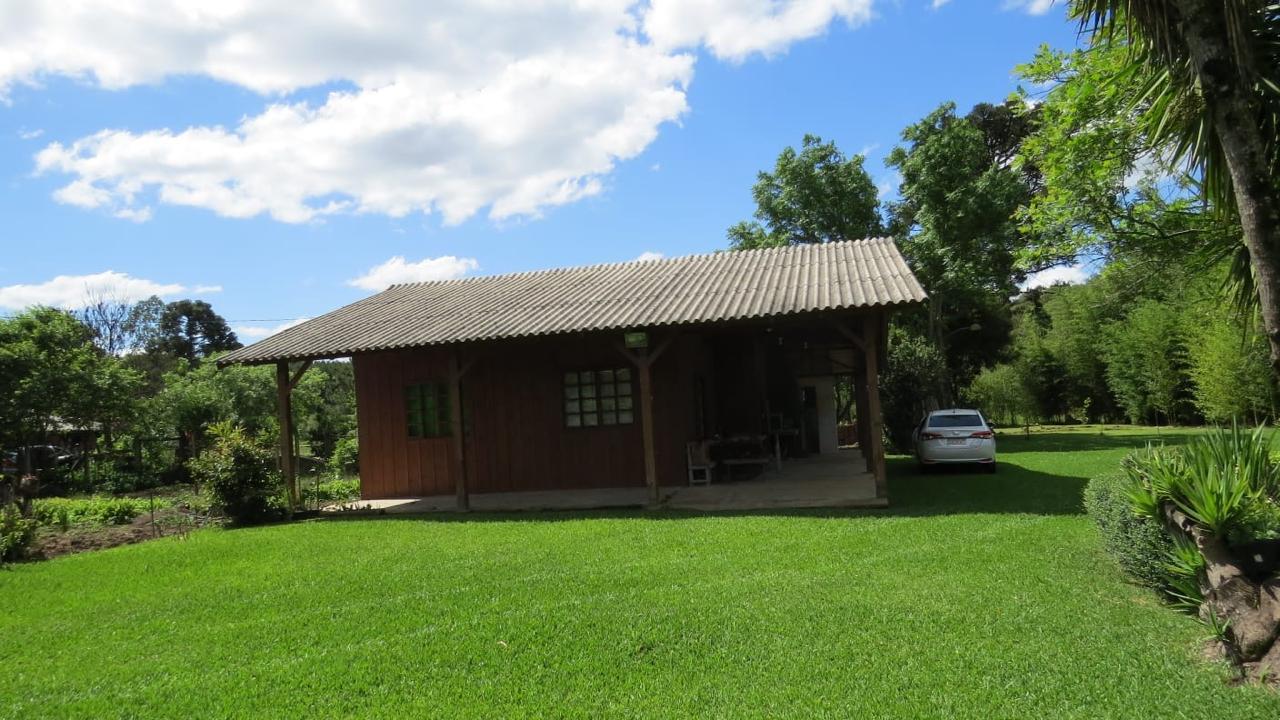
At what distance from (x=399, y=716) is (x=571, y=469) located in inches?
391

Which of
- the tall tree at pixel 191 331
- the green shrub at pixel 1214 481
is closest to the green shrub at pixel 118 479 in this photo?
the green shrub at pixel 1214 481

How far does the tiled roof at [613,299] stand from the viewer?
420 inches

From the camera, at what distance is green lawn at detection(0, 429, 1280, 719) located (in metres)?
4.05

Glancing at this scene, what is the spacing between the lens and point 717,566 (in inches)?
278

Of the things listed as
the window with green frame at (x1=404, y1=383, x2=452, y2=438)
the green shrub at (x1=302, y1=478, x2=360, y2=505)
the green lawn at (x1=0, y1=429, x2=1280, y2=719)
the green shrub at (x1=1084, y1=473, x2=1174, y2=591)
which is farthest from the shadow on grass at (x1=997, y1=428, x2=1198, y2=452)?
the green shrub at (x1=302, y1=478, x2=360, y2=505)

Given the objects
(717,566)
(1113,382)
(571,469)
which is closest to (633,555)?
(717,566)

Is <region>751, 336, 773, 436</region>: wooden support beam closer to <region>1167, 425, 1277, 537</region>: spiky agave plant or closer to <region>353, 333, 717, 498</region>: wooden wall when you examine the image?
<region>353, 333, 717, 498</region>: wooden wall

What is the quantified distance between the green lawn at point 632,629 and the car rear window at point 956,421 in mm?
5904

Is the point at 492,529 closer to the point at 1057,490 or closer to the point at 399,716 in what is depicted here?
the point at 399,716

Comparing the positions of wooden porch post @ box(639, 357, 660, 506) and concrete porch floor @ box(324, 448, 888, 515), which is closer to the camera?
concrete porch floor @ box(324, 448, 888, 515)

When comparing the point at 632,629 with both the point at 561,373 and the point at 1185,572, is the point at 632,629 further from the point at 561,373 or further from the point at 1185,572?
the point at 561,373

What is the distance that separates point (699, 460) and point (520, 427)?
3.26 m

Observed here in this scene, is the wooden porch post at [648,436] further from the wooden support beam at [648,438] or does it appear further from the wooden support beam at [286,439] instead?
the wooden support beam at [286,439]

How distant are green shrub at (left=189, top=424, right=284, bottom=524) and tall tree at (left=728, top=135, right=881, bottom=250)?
19494mm
